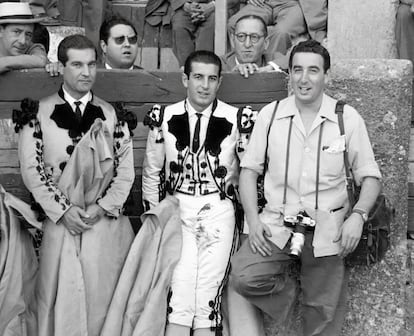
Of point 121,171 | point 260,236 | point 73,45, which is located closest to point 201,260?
point 260,236

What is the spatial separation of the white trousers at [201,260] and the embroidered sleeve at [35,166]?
2.13 feet

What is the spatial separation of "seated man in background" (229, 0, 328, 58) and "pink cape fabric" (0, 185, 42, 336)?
8.10 feet

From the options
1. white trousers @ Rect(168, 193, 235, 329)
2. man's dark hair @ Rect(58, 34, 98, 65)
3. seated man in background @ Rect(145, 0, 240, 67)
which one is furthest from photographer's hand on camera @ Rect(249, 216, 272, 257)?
seated man in background @ Rect(145, 0, 240, 67)

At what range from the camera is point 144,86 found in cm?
607

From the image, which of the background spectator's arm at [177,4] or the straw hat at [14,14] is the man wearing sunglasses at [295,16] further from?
the straw hat at [14,14]

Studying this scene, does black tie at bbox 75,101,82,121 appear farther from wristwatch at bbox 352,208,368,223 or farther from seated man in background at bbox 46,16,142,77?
wristwatch at bbox 352,208,368,223

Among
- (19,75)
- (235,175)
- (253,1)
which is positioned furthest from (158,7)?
(235,175)

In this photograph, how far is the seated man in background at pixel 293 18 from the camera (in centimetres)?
736

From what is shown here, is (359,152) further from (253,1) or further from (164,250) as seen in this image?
(253,1)

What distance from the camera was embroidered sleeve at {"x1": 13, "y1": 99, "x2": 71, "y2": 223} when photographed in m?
5.40

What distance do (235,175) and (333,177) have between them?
2.00 feet

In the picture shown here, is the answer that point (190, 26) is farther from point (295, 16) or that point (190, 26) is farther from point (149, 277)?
point (149, 277)

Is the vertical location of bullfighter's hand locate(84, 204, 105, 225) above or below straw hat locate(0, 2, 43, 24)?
below

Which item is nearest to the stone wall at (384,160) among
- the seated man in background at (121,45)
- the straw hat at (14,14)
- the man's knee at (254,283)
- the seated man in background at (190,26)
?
the man's knee at (254,283)
